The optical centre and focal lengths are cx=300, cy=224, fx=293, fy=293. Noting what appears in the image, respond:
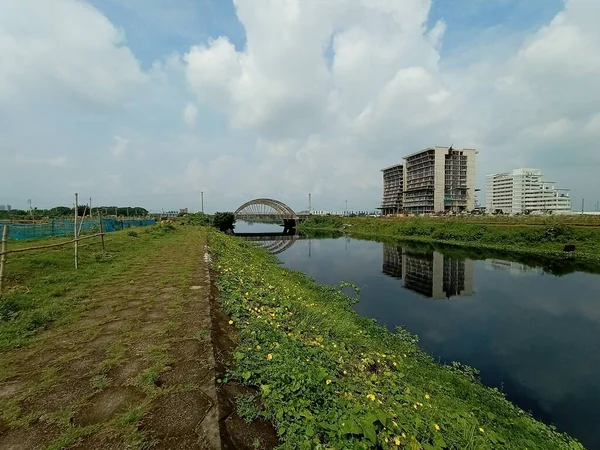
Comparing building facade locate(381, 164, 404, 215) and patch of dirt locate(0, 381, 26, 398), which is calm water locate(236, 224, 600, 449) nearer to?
patch of dirt locate(0, 381, 26, 398)

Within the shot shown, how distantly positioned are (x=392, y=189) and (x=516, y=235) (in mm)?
82448

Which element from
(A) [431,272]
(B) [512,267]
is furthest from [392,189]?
(A) [431,272]

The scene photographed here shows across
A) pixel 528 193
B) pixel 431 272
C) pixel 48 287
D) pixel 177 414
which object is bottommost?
pixel 431 272

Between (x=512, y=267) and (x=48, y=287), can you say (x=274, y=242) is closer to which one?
(x=512, y=267)

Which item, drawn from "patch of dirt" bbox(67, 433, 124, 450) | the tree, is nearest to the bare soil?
"patch of dirt" bbox(67, 433, 124, 450)

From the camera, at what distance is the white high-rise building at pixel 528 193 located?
11306 cm

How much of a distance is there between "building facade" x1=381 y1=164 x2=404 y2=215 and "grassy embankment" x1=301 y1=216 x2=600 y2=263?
56896 millimetres

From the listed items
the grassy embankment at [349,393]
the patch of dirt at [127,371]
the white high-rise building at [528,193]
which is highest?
the white high-rise building at [528,193]

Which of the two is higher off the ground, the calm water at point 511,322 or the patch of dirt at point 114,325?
the patch of dirt at point 114,325

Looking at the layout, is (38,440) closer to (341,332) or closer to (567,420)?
(341,332)

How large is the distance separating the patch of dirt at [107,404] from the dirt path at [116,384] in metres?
0.01

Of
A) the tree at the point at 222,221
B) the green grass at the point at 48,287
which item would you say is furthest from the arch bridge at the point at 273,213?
the green grass at the point at 48,287

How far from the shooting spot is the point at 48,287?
8.12 metres

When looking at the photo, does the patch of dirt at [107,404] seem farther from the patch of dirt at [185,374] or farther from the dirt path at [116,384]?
the patch of dirt at [185,374]
